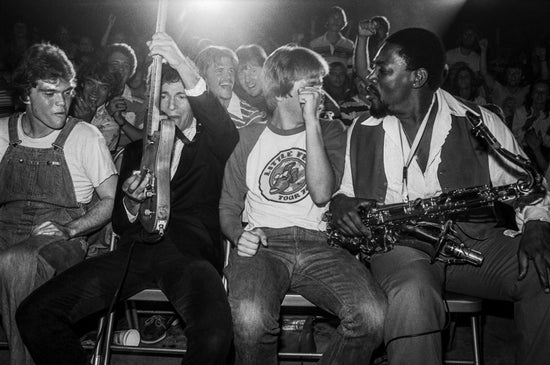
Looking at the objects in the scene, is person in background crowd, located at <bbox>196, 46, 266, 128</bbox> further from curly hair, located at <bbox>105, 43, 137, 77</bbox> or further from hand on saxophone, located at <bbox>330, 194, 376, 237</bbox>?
hand on saxophone, located at <bbox>330, 194, 376, 237</bbox>

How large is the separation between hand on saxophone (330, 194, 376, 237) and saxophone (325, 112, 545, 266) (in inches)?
→ 1.9

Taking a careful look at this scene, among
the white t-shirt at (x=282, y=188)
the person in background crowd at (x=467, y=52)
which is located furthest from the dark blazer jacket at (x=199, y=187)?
the person in background crowd at (x=467, y=52)

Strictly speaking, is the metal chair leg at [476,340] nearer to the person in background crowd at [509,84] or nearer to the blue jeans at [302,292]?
the blue jeans at [302,292]

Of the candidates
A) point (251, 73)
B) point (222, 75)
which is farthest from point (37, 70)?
point (251, 73)

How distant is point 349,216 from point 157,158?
118 cm

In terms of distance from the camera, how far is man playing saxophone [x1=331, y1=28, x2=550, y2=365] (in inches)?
111

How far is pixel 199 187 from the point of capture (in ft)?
11.8

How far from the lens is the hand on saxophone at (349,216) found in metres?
3.22

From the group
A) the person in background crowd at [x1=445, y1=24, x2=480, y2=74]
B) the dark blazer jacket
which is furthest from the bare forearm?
the person in background crowd at [x1=445, y1=24, x2=480, y2=74]

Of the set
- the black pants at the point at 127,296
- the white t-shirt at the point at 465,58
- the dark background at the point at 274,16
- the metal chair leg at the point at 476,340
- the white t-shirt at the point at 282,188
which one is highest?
the dark background at the point at 274,16

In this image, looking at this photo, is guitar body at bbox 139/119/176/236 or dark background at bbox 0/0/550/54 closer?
guitar body at bbox 139/119/176/236

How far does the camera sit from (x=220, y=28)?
1091 centimetres

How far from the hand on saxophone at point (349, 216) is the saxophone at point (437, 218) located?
5 cm

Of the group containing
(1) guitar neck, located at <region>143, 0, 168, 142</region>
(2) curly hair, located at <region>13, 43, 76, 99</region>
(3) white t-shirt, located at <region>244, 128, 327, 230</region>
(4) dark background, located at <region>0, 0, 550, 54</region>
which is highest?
(4) dark background, located at <region>0, 0, 550, 54</region>
